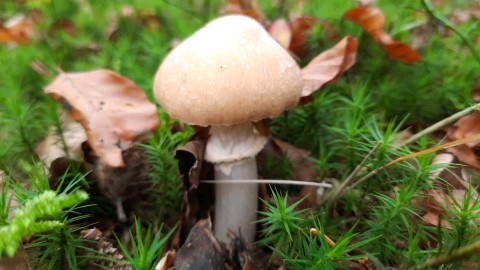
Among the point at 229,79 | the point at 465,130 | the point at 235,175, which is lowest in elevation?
the point at 235,175

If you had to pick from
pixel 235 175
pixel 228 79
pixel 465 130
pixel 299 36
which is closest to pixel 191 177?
pixel 235 175

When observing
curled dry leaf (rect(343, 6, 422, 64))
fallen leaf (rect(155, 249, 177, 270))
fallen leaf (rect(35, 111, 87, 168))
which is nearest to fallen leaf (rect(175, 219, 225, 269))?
fallen leaf (rect(155, 249, 177, 270))

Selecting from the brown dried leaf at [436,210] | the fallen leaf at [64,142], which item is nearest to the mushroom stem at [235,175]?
the fallen leaf at [64,142]

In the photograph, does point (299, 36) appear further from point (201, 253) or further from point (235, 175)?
point (201, 253)

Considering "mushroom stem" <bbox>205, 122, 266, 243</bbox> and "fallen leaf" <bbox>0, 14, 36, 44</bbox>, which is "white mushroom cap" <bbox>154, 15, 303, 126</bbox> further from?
"fallen leaf" <bbox>0, 14, 36, 44</bbox>

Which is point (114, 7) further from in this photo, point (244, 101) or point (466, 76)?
point (466, 76)

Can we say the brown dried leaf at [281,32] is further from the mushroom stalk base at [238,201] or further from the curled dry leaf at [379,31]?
the mushroom stalk base at [238,201]
